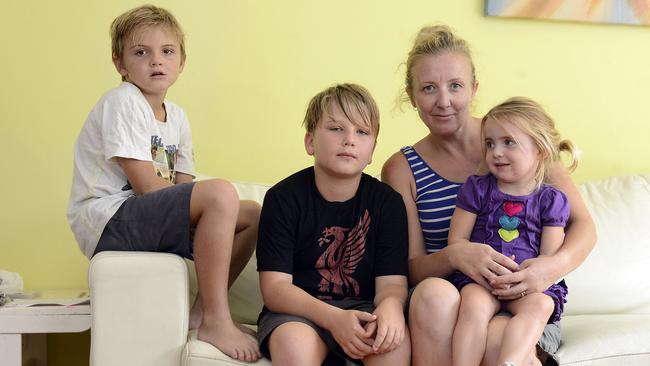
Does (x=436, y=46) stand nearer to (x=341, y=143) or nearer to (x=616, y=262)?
(x=341, y=143)

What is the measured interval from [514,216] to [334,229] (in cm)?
42

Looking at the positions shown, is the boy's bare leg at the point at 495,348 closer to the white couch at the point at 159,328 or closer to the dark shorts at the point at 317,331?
the white couch at the point at 159,328

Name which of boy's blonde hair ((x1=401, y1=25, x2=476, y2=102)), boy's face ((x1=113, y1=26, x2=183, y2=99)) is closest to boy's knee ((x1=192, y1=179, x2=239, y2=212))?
boy's face ((x1=113, y1=26, x2=183, y2=99))

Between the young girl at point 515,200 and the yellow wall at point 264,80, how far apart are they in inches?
38.2

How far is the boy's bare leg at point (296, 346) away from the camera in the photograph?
197 cm

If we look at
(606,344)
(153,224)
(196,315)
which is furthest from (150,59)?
(606,344)

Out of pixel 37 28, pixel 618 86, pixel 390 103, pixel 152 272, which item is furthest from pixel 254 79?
pixel 618 86

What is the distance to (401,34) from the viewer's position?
3133mm

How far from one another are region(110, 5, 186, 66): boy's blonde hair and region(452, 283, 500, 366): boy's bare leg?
1079 mm

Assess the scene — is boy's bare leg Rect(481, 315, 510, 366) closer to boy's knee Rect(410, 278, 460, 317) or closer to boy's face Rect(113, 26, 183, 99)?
boy's knee Rect(410, 278, 460, 317)

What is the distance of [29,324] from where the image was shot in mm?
2443

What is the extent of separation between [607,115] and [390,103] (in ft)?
2.59

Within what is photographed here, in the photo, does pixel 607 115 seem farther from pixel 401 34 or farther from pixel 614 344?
pixel 614 344

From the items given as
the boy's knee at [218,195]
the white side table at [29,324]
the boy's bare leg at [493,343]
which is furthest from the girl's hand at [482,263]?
the white side table at [29,324]
